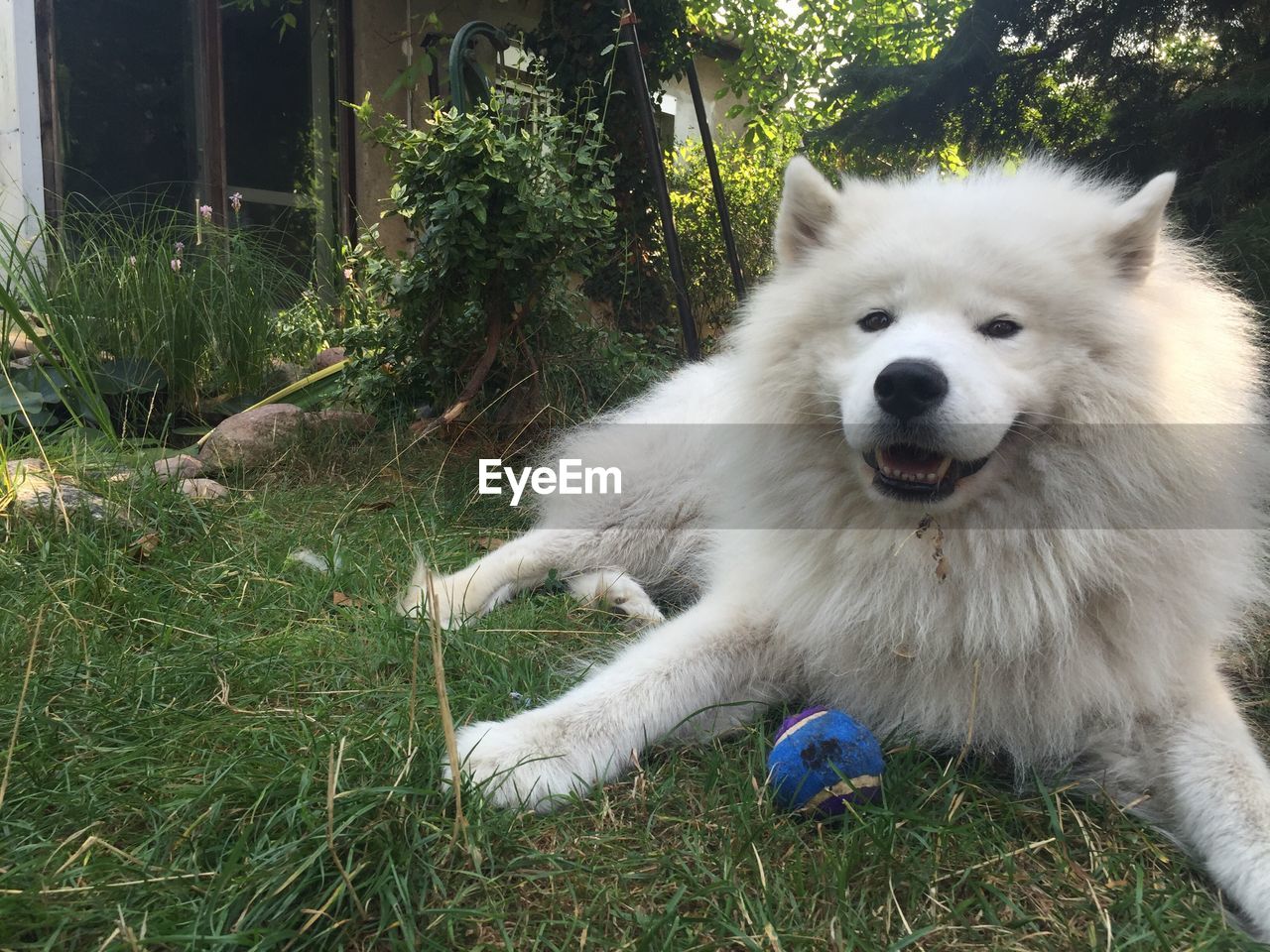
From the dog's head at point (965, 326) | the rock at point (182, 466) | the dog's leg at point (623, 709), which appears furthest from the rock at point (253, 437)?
the dog's head at point (965, 326)

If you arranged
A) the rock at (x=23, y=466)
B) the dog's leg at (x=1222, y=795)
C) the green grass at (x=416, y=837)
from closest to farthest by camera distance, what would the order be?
1. the green grass at (x=416, y=837)
2. the dog's leg at (x=1222, y=795)
3. the rock at (x=23, y=466)

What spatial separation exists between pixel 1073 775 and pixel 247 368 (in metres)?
4.52

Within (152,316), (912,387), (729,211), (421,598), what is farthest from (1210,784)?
(729,211)

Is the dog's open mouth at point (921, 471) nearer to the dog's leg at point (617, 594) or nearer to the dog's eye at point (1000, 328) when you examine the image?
the dog's eye at point (1000, 328)

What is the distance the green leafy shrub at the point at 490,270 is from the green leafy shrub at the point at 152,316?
95 centimetres

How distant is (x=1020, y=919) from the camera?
4.44ft

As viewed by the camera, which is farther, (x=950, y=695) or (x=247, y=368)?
(x=247, y=368)

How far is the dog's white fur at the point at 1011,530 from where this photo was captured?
1.73 metres

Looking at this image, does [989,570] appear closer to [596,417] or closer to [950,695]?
[950,695]

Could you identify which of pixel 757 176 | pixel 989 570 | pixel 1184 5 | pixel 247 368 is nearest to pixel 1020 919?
pixel 989 570

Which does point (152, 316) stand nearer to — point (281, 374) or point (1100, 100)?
point (281, 374)

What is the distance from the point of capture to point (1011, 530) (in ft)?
5.96

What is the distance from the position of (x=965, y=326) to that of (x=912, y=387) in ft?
0.79

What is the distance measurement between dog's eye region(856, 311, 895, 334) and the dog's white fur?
0.06ft
